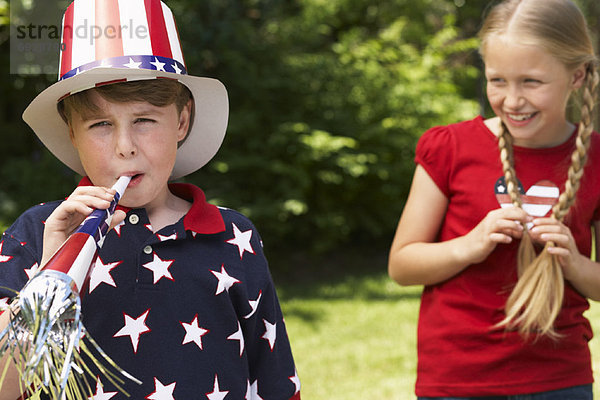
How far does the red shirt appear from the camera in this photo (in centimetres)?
242

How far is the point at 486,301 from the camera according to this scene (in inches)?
96.3

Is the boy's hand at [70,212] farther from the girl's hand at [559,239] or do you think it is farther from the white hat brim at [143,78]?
the girl's hand at [559,239]

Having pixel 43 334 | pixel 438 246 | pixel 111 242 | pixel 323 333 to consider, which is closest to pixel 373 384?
pixel 323 333

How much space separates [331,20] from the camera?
32.7 feet

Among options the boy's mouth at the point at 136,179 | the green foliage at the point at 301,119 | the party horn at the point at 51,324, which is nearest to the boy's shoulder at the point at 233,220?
the boy's mouth at the point at 136,179

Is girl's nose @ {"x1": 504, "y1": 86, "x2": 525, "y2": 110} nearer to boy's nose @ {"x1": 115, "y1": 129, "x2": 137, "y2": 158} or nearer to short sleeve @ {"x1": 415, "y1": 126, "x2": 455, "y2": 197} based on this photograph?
short sleeve @ {"x1": 415, "y1": 126, "x2": 455, "y2": 197}

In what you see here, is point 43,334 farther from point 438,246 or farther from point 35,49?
point 35,49

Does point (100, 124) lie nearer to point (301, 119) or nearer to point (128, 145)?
point (128, 145)

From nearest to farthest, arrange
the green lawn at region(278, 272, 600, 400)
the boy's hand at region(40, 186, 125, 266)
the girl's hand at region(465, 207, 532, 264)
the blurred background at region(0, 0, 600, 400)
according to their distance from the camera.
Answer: the boy's hand at region(40, 186, 125, 266), the girl's hand at region(465, 207, 532, 264), the green lawn at region(278, 272, 600, 400), the blurred background at region(0, 0, 600, 400)

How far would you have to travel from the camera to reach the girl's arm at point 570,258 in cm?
231

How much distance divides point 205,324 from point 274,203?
248 inches

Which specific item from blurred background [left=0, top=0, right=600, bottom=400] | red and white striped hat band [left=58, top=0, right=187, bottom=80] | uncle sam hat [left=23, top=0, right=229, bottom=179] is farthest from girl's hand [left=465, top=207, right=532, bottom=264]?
blurred background [left=0, top=0, right=600, bottom=400]

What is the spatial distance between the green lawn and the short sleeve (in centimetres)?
291

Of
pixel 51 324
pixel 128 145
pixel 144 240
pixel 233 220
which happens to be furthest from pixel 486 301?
pixel 51 324
